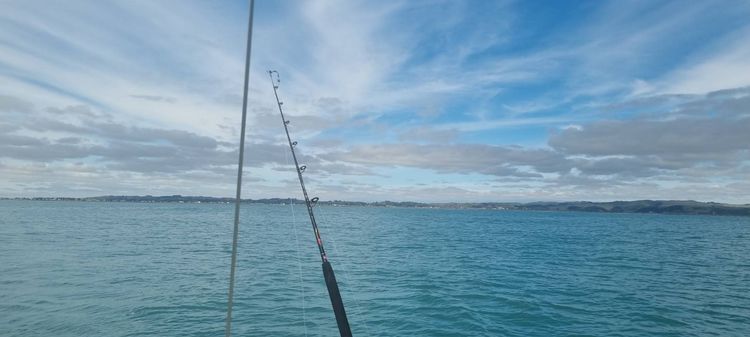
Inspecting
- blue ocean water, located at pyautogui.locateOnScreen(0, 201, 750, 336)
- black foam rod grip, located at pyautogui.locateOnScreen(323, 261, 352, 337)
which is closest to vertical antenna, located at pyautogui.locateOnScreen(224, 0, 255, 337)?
black foam rod grip, located at pyautogui.locateOnScreen(323, 261, 352, 337)

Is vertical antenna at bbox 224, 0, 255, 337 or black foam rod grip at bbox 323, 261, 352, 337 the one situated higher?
vertical antenna at bbox 224, 0, 255, 337

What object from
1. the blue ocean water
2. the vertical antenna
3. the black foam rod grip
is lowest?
the blue ocean water

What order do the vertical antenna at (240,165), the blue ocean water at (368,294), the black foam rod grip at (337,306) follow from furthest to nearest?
1. the blue ocean water at (368,294)
2. the black foam rod grip at (337,306)
3. the vertical antenna at (240,165)

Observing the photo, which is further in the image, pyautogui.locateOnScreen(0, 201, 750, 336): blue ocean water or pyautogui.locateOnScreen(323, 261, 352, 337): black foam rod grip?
pyautogui.locateOnScreen(0, 201, 750, 336): blue ocean water

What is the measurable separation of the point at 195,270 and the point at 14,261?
52.6ft

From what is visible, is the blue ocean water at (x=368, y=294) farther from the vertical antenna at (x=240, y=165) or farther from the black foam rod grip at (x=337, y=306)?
the vertical antenna at (x=240, y=165)

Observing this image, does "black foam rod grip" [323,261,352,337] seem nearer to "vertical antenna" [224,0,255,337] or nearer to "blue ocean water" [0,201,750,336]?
"vertical antenna" [224,0,255,337]

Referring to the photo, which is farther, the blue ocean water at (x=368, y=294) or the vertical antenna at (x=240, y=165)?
the blue ocean water at (x=368, y=294)

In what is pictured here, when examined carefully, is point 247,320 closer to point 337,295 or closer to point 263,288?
point 263,288

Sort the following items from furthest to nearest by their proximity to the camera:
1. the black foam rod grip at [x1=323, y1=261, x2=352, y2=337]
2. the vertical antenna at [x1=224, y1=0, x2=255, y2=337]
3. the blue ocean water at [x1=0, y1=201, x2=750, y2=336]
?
the blue ocean water at [x1=0, y1=201, x2=750, y2=336] < the black foam rod grip at [x1=323, y1=261, x2=352, y2=337] < the vertical antenna at [x1=224, y1=0, x2=255, y2=337]

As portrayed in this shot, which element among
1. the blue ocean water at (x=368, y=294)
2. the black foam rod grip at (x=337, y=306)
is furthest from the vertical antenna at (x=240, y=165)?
the blue ocean water at (x=368, y=294)

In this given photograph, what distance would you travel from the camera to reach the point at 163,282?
85.4ft

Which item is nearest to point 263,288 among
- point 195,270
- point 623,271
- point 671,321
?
point 195,270

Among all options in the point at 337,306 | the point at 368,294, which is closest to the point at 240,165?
the point at 337,306
